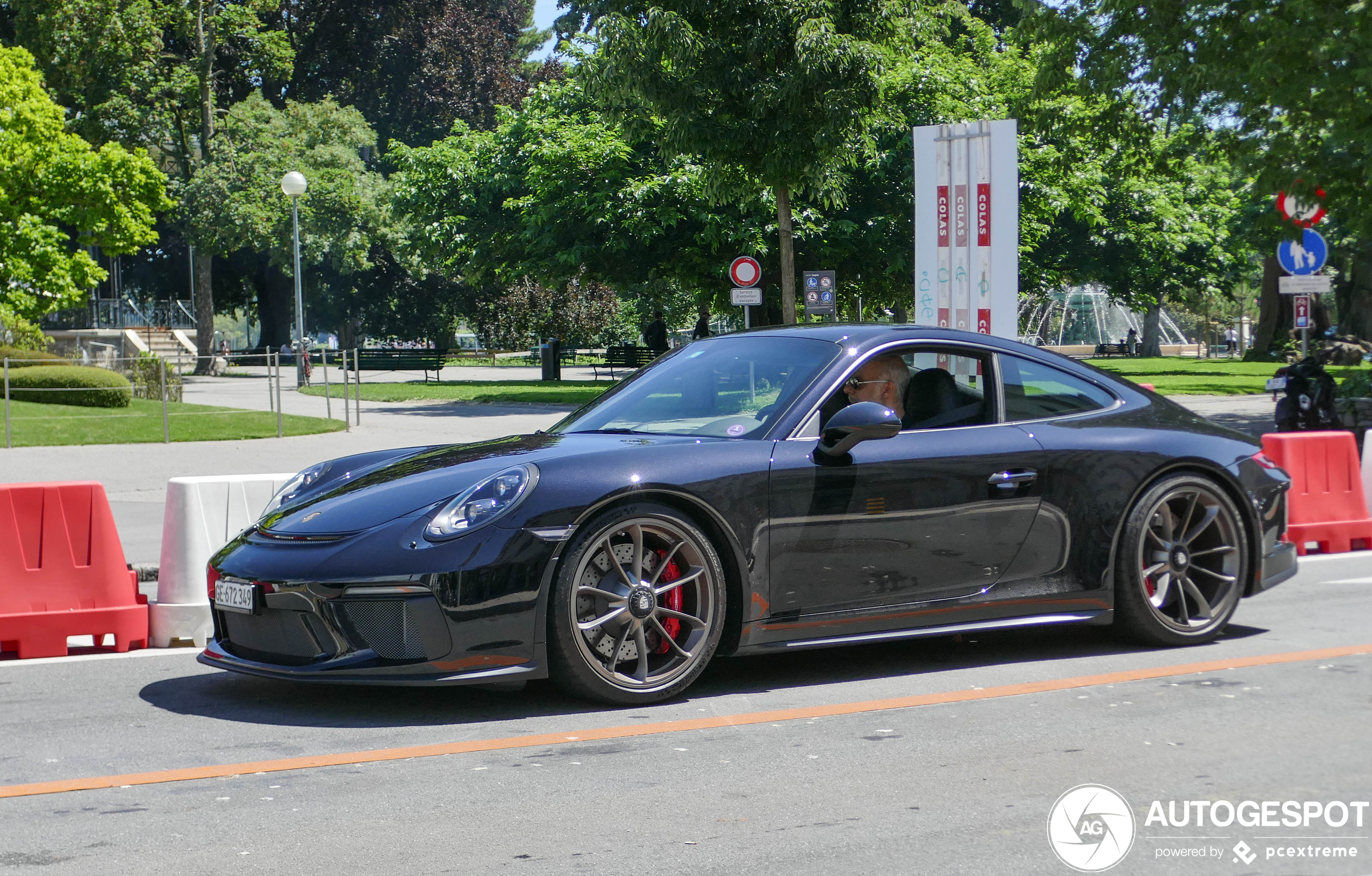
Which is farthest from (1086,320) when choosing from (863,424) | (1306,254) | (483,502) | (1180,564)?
(483,502)

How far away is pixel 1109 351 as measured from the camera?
3196 inches

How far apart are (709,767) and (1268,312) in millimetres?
53534

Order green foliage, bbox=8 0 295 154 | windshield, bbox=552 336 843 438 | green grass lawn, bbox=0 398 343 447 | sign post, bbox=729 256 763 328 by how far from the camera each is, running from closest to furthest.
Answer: windshield, bbox=552 336 843 438, green grass lawn, bbox=0 398 343 447, sign post, bbox=729 256 763 328, green foliage, bbox=8 0 295 154

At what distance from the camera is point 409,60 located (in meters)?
58.1

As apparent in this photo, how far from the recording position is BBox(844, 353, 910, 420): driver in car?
19.5ft

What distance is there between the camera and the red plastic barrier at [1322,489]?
9188 mm

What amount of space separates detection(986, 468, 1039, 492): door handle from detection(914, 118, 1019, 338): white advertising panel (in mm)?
8908

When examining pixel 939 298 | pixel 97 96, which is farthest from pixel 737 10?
pixel 97 96

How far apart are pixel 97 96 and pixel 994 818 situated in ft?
165

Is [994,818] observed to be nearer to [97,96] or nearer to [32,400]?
[32,400]

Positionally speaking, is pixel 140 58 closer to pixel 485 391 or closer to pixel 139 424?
pixel 485 391

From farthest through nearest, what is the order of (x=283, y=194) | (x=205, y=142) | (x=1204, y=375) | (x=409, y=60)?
(x=409, y=60) → (x=205, y=142) → (x=283, y=194) → (x=1204, y=375)

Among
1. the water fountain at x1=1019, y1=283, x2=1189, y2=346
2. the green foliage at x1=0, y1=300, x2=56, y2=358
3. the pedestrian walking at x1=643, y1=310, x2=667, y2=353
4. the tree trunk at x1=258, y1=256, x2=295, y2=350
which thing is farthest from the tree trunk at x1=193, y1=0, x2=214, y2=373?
the water fountain at x1=1019, y1=283, x2=1189, y2=346

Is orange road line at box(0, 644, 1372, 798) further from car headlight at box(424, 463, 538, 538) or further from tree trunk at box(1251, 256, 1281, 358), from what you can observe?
tree trunk at box(1251, 256, 1281, 358)
